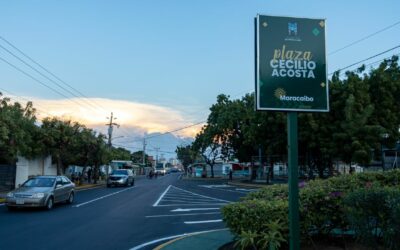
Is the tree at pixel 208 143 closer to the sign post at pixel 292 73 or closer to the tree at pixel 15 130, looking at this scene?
the tree at pixel 15 130

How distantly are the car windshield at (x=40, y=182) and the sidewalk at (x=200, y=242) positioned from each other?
426 inches

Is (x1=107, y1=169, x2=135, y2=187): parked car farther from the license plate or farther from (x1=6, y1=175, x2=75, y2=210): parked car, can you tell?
the license plate

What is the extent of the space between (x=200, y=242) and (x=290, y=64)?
17.2ft

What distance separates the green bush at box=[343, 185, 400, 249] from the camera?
582 cm

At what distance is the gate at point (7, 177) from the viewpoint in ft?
100

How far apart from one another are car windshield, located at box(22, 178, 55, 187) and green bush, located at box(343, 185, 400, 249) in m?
16.2

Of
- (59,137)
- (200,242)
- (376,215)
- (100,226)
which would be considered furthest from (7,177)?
(376,215)

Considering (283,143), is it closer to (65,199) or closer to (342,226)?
(65,199)

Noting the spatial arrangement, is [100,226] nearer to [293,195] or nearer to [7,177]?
[293,195]

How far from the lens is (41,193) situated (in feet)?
61.9

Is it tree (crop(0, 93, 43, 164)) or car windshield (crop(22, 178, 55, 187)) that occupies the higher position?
tree (crop(0, 93, 43, 164))

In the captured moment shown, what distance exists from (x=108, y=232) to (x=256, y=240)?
6051 millimetres

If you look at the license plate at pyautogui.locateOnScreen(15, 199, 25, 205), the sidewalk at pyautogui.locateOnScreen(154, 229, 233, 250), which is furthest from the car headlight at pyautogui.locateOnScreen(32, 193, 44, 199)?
the sidewalk at pyautogui.locateOnScreen(154, 229, 233, 250)

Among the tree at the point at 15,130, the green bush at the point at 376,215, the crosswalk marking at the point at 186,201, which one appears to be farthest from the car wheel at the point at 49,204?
the green bush at the point at 376,215
